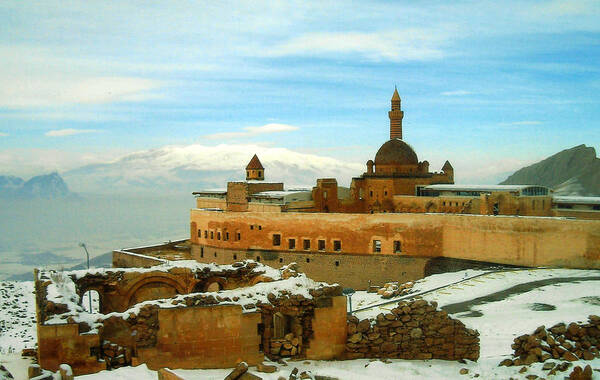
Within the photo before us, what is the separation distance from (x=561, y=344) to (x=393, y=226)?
849 inches

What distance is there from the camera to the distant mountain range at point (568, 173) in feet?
259

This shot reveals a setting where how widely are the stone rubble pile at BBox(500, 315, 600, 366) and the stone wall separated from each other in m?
1.15

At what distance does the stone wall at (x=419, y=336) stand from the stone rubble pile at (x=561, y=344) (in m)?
1.15

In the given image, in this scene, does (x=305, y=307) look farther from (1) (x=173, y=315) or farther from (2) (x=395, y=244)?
(2) (x=395, y=244)

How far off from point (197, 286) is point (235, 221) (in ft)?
62.3

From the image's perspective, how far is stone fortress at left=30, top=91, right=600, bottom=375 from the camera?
13.0 metres

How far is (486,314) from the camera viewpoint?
18984mm

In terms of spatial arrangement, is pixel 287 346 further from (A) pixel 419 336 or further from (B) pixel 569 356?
(B) pixel 569 356

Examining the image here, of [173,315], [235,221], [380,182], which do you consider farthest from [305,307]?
[380,182]

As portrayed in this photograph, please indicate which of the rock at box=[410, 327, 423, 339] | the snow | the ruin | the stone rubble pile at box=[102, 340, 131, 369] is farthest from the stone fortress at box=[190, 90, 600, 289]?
the stone rubble pile at box=[102, 340, 131, 369]

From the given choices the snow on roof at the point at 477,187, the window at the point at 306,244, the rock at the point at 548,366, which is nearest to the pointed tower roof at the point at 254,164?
the snow on roof at the point at 477,187

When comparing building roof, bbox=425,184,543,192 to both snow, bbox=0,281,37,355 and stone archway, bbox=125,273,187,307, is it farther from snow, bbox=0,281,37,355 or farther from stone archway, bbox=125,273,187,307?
snow, bbox=0,281,37,355

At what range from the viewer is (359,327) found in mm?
13547

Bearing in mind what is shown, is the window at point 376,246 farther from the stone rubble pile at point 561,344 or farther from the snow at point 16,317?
the stone rubble pile at point 561,344
